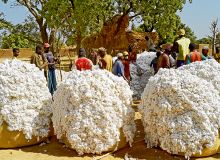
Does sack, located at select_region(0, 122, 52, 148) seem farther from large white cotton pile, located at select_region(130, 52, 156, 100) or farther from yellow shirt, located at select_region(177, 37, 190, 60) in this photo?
large white cotton pile, located at select_region(130, 52, 156, 100)

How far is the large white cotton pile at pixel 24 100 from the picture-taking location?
25.9 feet

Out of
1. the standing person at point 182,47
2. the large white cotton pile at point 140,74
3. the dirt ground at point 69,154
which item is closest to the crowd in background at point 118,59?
the standing person at point 182,47

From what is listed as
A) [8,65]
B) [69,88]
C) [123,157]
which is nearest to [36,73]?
[8,65]

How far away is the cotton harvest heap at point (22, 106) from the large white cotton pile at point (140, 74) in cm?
462

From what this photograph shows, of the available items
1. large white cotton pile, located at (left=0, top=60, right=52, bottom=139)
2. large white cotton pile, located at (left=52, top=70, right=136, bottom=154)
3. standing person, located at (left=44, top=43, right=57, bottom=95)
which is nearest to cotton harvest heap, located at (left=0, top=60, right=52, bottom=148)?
large white cotton pile, located at (left=0, top=60, right=52, bottom=139)

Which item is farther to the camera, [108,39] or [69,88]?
[108,39]

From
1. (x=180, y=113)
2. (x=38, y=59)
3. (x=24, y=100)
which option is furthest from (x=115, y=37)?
(x=180, y=113)

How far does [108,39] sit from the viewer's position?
2886 cm

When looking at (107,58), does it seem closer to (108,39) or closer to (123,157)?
(123,157)

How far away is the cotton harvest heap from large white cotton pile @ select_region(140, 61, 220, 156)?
2.03 m

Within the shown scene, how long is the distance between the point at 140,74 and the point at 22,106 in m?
5.42

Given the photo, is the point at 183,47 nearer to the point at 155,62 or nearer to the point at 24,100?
the point at 155,62

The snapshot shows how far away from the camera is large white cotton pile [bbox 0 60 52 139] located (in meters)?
7.89

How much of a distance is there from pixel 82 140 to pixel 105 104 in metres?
0.76
